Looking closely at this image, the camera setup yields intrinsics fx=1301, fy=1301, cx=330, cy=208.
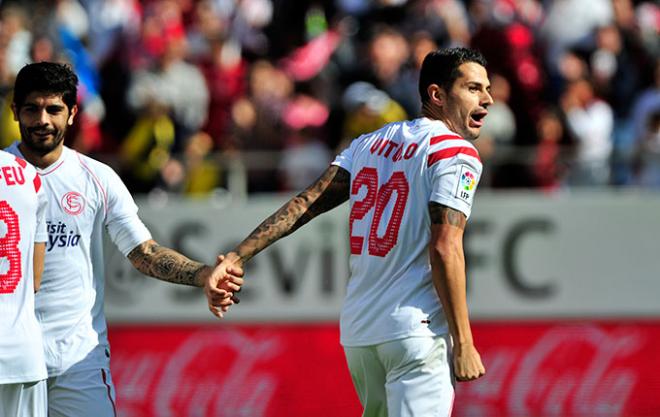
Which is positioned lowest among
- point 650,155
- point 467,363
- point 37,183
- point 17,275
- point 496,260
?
point 467,363

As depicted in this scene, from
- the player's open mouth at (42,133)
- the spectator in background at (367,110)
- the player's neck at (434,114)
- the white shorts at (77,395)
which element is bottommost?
the white shorts at (77,395)

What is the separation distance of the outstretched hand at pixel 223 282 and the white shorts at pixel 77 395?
0.71 meters

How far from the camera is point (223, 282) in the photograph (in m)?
6.75

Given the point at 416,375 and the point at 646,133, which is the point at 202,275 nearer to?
the point at 416,375

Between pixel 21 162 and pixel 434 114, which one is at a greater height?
pixel 434 114

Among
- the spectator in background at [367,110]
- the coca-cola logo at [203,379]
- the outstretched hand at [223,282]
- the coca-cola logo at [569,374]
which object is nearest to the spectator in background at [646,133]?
the coca-cola logo at [569,374]

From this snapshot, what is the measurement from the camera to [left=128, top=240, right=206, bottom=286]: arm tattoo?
6816 millimetres

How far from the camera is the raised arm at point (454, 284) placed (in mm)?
6141

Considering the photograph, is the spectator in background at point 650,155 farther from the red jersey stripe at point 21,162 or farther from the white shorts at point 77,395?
the red jersey stripe at point 21,162

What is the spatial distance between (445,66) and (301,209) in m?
1.05

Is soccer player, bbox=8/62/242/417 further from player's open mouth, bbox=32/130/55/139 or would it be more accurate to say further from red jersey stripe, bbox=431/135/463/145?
red jersey stripe, bbox=431/135/463/145

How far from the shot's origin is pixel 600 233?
44.6ft

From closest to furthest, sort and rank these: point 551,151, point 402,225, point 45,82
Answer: point 402,225, point 45,82, point 551,151

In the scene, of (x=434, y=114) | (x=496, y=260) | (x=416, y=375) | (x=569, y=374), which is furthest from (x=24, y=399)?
(x=569, y=374)
